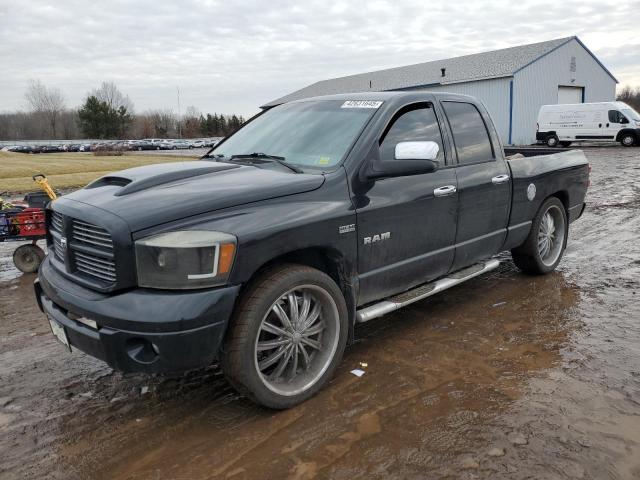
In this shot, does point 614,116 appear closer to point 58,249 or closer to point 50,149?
point 58,249

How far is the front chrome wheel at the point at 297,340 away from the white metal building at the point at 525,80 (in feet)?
110

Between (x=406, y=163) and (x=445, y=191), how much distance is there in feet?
2.43

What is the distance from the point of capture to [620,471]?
8.31 feet

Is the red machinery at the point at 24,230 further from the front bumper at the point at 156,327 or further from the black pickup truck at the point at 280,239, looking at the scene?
the front bumper at the point at 156,327

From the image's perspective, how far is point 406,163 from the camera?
11.5ft

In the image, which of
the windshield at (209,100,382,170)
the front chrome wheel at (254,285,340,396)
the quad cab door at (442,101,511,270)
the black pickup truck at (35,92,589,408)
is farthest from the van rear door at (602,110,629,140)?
the front chrome wheel at (254,285,340,396)

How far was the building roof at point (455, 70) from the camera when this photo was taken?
117 feet

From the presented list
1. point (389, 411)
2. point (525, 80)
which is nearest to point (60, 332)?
point (389, 411)

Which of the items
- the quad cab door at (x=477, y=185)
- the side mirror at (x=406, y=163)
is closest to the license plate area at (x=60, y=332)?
the side mirror at (x=406, y=163)

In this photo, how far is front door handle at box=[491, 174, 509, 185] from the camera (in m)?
4.65

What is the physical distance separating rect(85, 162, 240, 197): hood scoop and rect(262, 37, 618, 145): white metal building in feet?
110

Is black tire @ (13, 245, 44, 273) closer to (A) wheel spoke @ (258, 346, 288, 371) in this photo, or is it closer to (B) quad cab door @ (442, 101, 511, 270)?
(A) wheel spoke @ (258, 346, 288, 371)

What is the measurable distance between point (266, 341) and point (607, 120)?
3037cm

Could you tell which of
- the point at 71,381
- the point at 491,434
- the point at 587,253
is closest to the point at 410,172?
the point at 491,434
